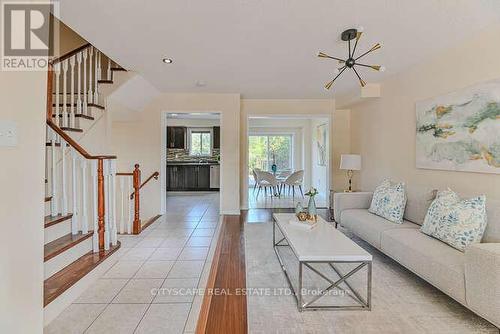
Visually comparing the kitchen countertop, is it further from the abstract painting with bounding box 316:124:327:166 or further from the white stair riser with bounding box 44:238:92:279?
the white stair riser with bounding box 44:238:92:279

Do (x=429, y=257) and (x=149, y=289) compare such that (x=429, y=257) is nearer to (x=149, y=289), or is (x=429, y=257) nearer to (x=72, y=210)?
(x=149, y=289)

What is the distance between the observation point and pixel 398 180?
4.05 m

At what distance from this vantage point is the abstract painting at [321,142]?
7.75 metres

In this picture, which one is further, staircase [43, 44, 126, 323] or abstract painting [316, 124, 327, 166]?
abstract painting [316, 124, 327, 166]

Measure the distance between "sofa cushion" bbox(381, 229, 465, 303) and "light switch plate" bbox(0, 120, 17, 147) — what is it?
275 centimetres

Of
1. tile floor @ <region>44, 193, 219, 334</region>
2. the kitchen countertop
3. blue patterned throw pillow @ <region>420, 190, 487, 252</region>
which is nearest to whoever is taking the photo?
tile floor @ <region>44, 193, 219, 334</region>

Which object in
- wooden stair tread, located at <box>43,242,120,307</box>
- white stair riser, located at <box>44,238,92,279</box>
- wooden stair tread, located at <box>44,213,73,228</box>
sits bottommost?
wooden stair tread, located at <box>43,242,120,307</box>

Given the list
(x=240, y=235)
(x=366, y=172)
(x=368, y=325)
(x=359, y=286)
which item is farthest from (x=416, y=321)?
(x=366, y=172)

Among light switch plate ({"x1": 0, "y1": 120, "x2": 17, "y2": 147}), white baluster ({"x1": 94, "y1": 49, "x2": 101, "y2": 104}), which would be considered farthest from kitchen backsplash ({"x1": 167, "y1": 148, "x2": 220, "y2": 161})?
light switch plate ({"x1": 0, "y1": 120, "x2": 17, "y2": 147})

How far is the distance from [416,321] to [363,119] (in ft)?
13.3

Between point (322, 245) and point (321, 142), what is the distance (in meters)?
6.15

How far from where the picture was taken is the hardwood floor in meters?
1.87

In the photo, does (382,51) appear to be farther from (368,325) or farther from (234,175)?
(234,175)

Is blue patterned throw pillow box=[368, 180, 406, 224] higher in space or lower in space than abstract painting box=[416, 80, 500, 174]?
lower
